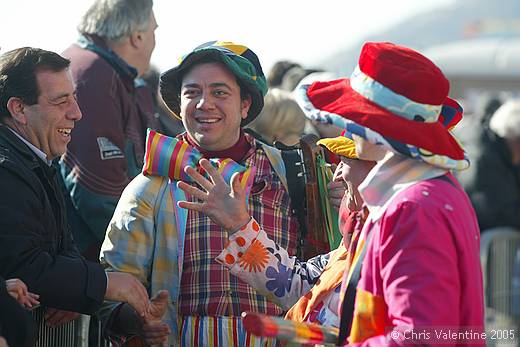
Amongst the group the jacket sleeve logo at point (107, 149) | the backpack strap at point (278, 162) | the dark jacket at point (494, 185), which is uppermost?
the backpack strap at point (278, 162)

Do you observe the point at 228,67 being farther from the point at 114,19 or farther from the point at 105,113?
the point at 114,19

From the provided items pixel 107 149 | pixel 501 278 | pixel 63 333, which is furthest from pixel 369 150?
pixel 501 278

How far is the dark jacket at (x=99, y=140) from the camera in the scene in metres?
5.30

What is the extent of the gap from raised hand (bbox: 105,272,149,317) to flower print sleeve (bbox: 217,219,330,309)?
19.3 inches

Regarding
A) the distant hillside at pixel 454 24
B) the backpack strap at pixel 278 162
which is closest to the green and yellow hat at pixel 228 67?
the backpack strap at pixel 278 162

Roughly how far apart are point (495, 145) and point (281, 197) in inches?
175

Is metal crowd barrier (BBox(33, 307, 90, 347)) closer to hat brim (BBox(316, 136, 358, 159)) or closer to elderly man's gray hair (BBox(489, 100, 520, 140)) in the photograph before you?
hat brim (BBox(316, 136, 358, 159))

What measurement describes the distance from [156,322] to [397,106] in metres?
1.45

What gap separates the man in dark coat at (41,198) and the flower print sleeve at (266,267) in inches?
20.7

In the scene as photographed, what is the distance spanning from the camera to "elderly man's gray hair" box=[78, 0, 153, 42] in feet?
19.1

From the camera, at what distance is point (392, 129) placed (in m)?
2.92

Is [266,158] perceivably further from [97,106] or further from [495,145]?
[495,145]

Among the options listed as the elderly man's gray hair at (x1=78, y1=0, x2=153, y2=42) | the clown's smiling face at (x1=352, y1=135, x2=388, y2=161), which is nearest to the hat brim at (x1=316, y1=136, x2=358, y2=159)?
the clown's smiling face at (x1=352, y1=135, x2=388, y2=161)

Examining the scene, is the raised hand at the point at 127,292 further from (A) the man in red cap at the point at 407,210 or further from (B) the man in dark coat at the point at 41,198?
(A) the man in red cap at the point at 407,210
